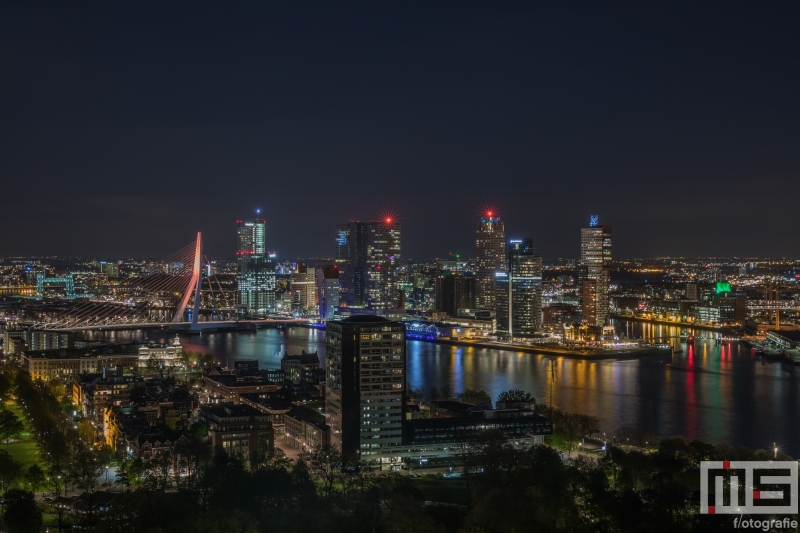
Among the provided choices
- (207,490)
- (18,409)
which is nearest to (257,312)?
(18,409)

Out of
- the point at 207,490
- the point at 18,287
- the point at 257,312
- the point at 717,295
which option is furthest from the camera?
the point at 18,287

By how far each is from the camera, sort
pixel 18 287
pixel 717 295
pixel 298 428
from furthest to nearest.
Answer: pixel 18 287
pixel 717 295
pixel 298 428

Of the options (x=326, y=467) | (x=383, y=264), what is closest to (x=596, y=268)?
(x=383, y=264)

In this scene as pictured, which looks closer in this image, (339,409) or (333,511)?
(333,511)

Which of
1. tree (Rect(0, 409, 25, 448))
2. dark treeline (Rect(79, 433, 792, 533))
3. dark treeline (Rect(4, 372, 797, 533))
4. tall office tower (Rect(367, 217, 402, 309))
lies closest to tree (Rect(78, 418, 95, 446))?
tree (Rect(0, 409, 25, 448))

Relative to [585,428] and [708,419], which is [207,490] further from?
[708,419]

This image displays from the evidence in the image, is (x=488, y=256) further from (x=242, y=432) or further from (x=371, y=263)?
(x=242, y=432)
